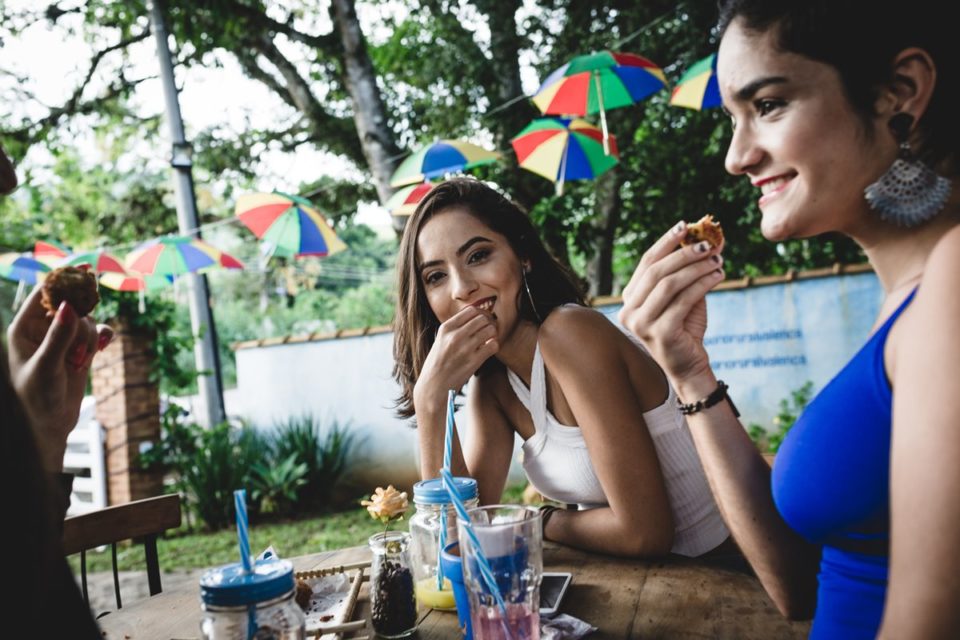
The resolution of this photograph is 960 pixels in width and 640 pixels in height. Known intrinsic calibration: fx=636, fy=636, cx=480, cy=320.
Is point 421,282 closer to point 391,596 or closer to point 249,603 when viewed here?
point 391,596

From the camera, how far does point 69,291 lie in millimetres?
1529

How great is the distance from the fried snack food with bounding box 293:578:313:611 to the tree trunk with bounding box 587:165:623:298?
6.58 meters

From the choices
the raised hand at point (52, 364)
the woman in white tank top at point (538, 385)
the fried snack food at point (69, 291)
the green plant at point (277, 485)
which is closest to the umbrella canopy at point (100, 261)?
the green plant at point (277, 485)

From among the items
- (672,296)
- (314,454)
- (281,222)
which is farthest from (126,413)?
(672,296)

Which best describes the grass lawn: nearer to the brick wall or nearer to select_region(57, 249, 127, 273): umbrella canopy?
the brick wall

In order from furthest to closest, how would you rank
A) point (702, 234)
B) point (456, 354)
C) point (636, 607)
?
point (456, 354) < point (636, 607) < point (702, 234)

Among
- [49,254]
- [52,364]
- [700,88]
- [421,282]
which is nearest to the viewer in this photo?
[52,364]

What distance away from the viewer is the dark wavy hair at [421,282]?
2.43m

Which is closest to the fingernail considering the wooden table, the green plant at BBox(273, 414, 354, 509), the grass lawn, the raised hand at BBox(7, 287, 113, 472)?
the raised hand at BBox(7, 287, 113, 472)

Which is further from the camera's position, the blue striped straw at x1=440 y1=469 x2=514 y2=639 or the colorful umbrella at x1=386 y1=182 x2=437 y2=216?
the colorful umbrella at x1=386 y1=182 x2=437 y2=216

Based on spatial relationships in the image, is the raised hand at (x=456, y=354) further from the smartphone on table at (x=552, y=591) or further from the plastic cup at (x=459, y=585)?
the plastic cup at (x=459, y=585)

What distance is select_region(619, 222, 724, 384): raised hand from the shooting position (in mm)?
1305

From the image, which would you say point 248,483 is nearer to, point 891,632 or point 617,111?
point 617,111

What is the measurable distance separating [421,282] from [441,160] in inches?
132
